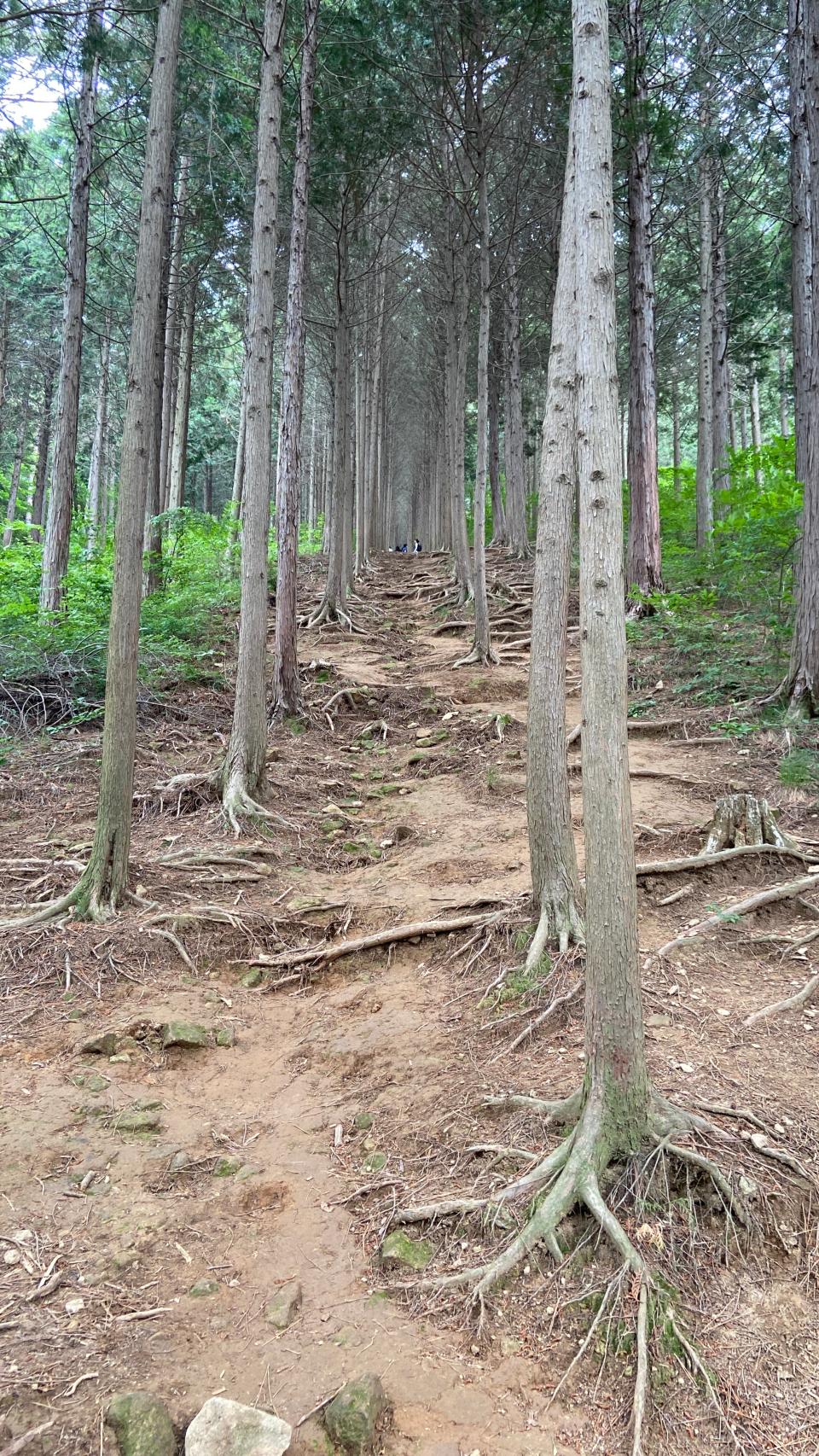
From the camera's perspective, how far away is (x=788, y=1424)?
226 centimetres

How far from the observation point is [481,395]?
12.6 metres

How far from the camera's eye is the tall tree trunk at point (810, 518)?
8.15 m

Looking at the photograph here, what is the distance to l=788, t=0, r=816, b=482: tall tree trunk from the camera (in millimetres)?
8898

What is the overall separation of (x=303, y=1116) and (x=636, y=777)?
5.02 m

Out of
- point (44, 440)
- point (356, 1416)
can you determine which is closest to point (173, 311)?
point (356, 1416)

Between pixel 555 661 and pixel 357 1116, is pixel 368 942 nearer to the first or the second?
pixel 357 1116

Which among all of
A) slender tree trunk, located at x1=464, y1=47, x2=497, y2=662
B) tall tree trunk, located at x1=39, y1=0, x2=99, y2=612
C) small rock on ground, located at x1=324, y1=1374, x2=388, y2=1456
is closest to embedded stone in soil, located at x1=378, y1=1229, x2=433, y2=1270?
small rock on ground, located at x1=324, y1=1374, x2=388, y2=1456

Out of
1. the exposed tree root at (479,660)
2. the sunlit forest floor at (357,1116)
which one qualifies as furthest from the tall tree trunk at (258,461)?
the exposed tree root at (479,660)

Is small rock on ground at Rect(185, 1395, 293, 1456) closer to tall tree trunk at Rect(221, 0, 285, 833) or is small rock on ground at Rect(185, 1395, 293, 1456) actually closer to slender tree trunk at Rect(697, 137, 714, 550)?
tall tree trunk at Rect(221, 0, 285, 833)

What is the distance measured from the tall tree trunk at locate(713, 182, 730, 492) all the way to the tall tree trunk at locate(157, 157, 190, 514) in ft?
37.7

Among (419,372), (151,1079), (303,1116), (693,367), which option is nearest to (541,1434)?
(303,1116)

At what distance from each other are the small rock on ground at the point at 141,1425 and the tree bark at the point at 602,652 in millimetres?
1698

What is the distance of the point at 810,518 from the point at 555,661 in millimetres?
5052

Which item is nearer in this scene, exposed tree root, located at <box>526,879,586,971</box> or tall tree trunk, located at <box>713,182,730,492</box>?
exposed tree root, located at <box>526,879,586,971</box>
